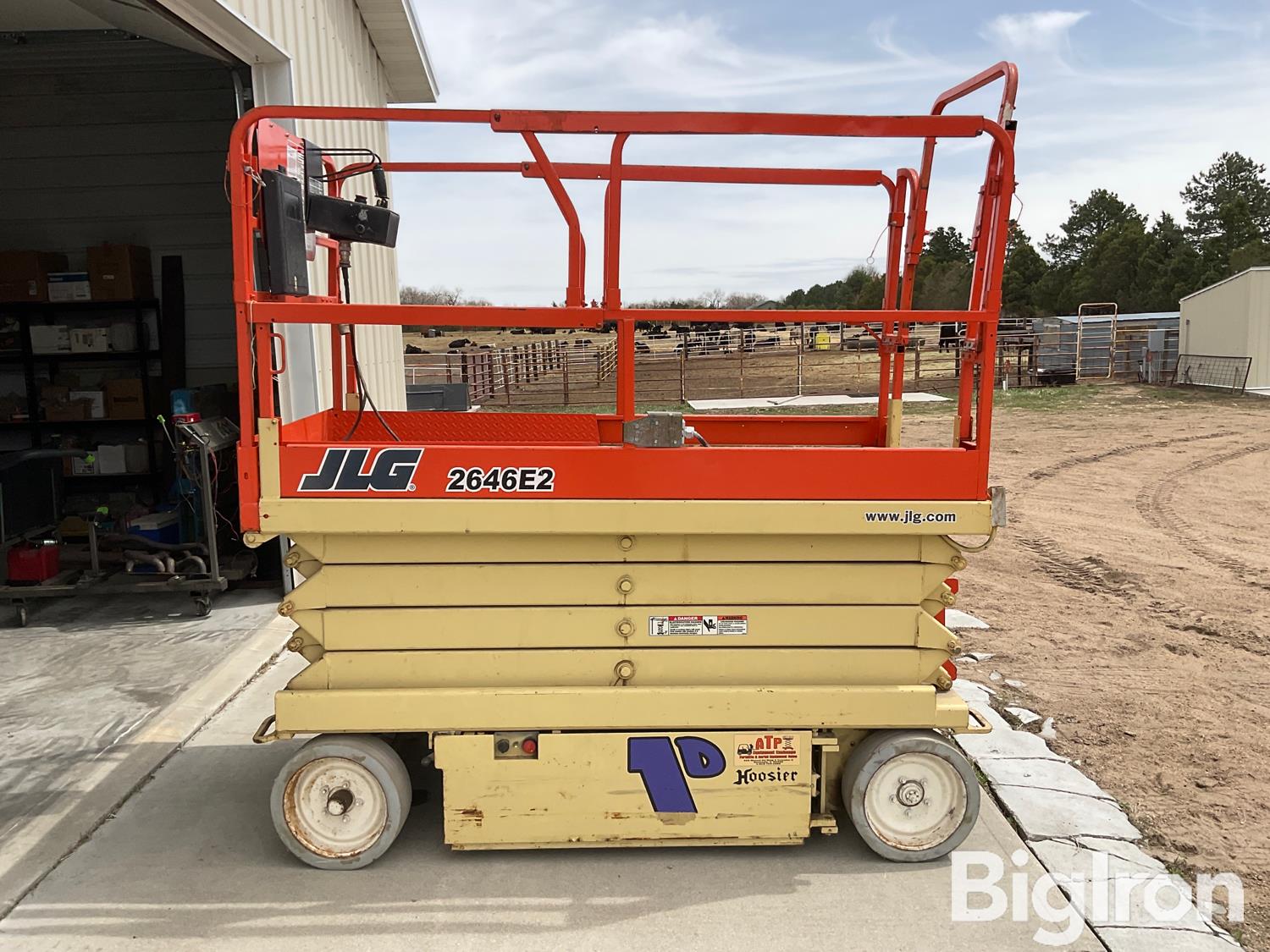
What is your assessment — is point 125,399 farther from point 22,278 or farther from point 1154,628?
point 1154,628

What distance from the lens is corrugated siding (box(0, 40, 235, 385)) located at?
9109 millimetres

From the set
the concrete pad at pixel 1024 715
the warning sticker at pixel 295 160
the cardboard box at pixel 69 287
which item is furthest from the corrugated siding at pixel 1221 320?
the warning sticker at pixel 295 160

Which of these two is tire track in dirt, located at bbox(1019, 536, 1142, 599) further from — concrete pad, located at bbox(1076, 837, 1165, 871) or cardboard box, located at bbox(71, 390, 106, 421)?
cardboard box, located at bbox(71, 390, 106, 421)

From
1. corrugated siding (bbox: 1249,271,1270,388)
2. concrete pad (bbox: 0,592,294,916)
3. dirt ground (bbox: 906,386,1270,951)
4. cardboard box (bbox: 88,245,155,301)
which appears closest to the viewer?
concrete pad (bbox: 0,592,294,916)

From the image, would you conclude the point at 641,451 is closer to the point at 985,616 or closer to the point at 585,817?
the point at 585,817

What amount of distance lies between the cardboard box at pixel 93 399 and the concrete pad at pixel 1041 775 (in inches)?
337

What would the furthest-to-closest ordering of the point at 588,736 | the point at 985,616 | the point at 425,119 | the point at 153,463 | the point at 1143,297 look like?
1. the point at 1143,297
2. the point at 153,463
3. the point at 985,616
4. the point at 588,736
5. the point at 425,119

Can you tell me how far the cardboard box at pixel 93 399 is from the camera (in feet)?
29.9

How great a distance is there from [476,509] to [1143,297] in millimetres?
59724

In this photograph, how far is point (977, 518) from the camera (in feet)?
11.2

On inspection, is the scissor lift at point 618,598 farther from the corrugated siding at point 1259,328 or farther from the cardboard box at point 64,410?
the corrugated siding at point 1259,328

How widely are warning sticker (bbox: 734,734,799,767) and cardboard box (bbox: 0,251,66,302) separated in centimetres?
845

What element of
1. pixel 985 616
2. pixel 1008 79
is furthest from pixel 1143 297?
pixel 1008 79

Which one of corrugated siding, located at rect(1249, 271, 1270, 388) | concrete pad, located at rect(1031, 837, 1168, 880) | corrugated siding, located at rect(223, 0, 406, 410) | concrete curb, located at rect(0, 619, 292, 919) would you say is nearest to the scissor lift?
concrete pad, located at rect(1031, 837, 1168, 880)
